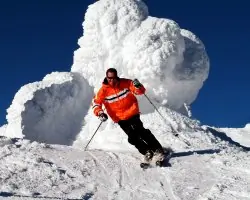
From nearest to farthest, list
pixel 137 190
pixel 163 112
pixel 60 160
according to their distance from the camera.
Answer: pixel 137 190
pixel 60 160
pixel 163 112

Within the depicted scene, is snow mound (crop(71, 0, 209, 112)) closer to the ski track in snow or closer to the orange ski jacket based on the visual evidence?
the ski track in snow

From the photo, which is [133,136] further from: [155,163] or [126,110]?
[155,163]

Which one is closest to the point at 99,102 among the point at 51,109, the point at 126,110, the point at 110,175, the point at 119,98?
the point at 119,98

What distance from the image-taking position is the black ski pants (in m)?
9.95

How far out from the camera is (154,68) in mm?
21344

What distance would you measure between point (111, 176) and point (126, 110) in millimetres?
1744

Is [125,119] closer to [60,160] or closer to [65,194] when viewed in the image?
[60,160]

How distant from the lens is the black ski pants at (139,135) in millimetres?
9953

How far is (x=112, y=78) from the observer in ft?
32.0

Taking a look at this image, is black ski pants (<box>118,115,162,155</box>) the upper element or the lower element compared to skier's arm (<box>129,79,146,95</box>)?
lower

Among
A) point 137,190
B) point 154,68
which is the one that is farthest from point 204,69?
point 137,190

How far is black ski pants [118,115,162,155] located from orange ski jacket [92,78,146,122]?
0.15 meters

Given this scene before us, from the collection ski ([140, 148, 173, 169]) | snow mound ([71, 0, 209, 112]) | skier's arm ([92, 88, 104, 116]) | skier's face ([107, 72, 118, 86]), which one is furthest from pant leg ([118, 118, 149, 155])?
snow mound ([71, 0, 209, 112])

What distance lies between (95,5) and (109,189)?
17676 mm
